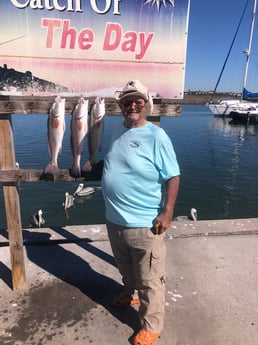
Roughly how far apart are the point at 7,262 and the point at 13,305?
85 centimetres

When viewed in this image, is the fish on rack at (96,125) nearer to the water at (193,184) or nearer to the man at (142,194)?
the man at (142,194)

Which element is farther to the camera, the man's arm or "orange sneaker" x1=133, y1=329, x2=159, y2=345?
"orange sneaker" x1=133, y1=329, x2=159, y2=345

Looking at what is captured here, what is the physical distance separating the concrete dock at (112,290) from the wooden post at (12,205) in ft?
0.75

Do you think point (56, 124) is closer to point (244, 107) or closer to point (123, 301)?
point (123, 301)

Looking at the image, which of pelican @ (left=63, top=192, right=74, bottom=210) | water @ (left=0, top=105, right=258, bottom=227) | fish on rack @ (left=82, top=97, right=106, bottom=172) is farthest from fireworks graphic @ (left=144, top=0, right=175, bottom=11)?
pelican @ (left=63, top=192, right=74, bottom=210)

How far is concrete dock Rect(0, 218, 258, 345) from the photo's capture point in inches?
109

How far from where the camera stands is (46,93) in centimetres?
300

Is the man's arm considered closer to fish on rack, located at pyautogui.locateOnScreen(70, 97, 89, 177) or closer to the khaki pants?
the khaki pants

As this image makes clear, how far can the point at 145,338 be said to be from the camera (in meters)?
2.61

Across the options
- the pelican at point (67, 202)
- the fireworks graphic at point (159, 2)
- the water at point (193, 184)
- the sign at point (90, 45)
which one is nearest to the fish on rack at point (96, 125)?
the sign at point (90, 45)

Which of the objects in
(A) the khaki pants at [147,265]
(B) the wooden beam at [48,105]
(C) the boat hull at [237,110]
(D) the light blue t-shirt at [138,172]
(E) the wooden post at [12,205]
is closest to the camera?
(D) the light blue t-shirt at [138,172]

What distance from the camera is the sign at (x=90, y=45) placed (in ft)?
9.05

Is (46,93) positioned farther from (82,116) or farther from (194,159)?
(194,159)

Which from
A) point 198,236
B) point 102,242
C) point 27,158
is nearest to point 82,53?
point 102,242
